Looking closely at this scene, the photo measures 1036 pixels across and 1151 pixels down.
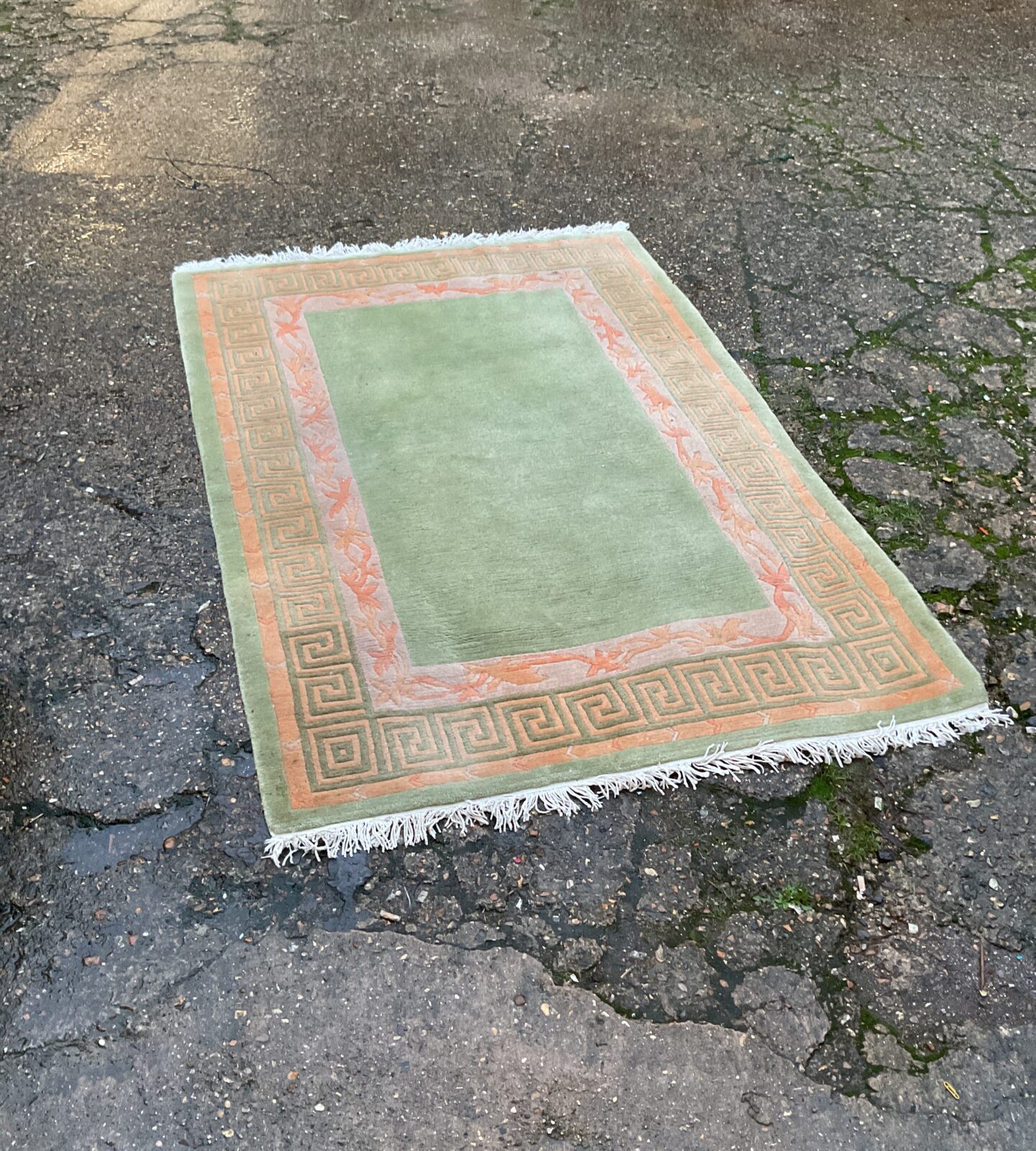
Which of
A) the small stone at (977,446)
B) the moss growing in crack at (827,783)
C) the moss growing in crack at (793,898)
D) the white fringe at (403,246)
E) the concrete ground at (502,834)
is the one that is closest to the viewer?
the concrete ground at (502,834)

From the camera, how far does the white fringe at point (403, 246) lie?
317 centimetres

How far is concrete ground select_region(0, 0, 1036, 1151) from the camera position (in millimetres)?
1541

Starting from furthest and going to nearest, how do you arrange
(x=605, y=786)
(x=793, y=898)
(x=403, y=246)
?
(x=403, y=246)
(x=605, y=786)
(x=793, y=898)

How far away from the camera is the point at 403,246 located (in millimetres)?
3311

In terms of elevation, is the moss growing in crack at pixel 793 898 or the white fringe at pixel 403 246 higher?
the white fringe at pixel 403 246

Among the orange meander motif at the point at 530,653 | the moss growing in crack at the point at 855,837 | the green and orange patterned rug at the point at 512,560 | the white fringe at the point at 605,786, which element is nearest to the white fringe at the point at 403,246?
the green and orange patterned rug at the point at 512,560

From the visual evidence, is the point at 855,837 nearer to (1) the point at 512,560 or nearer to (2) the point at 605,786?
(2) the point at 605,786

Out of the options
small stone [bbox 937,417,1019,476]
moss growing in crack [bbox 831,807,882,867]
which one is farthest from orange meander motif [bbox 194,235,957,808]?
small stone [bbox 937,417,1019,476]

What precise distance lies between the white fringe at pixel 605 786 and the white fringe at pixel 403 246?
6.58 ft

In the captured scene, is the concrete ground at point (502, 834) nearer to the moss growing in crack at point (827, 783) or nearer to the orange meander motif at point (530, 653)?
the moss growing in crack at point (827, 783)

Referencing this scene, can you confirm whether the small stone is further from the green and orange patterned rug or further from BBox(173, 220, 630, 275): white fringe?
BBox(173, 220, 630, 275): white fringe

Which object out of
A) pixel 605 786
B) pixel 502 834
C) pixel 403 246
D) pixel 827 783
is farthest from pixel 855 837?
pixel 403 246

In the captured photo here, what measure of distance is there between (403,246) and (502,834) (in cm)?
212

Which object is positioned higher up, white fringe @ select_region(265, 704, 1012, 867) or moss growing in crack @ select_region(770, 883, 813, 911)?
white fringe @ select_region(265, 704, 1012, 867)
